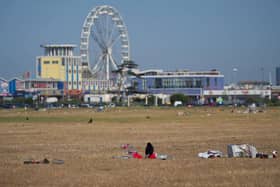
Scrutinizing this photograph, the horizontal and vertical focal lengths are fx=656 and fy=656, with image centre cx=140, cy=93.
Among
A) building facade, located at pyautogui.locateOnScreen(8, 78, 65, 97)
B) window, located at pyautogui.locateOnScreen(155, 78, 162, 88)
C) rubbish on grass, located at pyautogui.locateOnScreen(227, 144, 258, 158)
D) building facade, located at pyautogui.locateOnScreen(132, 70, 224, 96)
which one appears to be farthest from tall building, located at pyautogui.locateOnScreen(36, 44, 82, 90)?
rubbish on grass, located at pyautogui.locateOnScreen(227, 144, 258, 158)

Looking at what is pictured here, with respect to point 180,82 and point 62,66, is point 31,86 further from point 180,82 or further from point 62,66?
point 180,82

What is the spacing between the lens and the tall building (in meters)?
186

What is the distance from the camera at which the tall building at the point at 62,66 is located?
186 metres

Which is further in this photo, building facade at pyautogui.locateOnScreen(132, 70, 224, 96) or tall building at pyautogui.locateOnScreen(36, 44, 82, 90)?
tall building at pyautogui.locateOnScreen(36, 44, 82, 90)

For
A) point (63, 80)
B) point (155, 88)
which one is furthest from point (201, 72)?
point (63, 80)

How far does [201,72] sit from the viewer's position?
172 meters

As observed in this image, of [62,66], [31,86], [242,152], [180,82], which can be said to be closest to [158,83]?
[180,82]

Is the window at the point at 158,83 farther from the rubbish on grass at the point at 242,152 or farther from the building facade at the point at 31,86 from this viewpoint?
the rubbish on grass at the point at 242,152

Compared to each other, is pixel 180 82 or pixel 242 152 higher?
pixel 180 82

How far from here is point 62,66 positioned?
18625cm

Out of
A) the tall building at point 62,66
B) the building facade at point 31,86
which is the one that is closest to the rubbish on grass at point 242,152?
the building facade at point 31,86

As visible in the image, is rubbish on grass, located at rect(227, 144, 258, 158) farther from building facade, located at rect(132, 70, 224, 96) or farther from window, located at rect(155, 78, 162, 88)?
window, located at rect(155, 78, 162, 88)

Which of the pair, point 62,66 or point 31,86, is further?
point 62,66

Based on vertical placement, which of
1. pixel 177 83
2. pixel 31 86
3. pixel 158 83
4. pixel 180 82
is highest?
pixel 180 82
